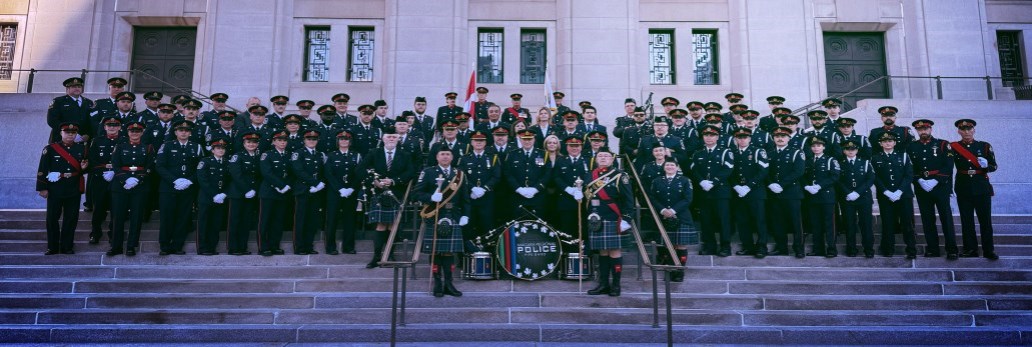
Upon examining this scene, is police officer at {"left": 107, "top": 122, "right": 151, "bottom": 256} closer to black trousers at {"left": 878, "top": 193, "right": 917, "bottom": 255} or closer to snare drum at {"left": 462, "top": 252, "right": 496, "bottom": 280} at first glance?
snare drum at {"left": 462, "top": 252, "right": 496, "bottom": 280}

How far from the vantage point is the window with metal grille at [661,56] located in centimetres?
1711

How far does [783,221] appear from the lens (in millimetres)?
9484

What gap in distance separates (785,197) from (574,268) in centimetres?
358

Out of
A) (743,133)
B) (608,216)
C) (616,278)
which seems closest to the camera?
(616,278)

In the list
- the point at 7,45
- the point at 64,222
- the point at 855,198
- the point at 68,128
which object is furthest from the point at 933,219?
the point at 7,45

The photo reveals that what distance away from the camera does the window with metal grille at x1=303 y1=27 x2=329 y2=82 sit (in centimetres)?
1694

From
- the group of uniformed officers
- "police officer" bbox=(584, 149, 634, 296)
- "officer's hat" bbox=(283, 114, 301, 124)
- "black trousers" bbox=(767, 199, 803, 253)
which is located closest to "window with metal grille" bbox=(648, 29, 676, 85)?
the group of uniformed officers

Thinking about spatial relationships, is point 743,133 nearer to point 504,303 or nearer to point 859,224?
point 859,224

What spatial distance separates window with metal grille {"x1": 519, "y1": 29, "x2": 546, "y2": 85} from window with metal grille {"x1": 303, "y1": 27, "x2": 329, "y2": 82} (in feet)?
17.6

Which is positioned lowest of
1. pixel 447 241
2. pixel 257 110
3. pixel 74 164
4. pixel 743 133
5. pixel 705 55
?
pixel 447 241

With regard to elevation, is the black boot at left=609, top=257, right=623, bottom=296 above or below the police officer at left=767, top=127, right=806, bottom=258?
below

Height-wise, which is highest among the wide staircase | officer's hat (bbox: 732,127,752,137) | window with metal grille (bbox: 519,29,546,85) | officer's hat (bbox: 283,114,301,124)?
window with metal grille (bbox: 519,29,546,85)

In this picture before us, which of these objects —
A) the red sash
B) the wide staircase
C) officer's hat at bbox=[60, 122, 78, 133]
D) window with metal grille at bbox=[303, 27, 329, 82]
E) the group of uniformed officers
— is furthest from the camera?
window with metal grille at bbox=[303, 27, 329, 82]

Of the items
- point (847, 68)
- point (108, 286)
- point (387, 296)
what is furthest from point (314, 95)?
point (847, 68)
